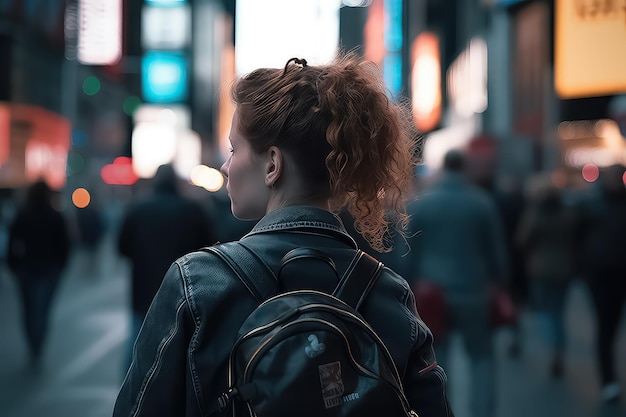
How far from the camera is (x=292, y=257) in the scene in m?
1.57

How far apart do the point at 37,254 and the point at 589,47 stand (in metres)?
5.69

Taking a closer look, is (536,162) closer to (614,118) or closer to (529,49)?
(529,49)

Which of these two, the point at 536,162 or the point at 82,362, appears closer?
the point at 82,362

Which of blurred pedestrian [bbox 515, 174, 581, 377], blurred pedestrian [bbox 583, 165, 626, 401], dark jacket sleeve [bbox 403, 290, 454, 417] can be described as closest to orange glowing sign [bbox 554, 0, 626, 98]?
blurred pedestrian [bbox 583, 165, 626, 401]

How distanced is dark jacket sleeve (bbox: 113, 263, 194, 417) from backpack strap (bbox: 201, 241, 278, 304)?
9cm

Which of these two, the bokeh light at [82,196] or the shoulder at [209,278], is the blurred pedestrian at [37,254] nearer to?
the shoulder at [209,278]

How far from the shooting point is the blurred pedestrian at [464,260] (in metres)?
5.78

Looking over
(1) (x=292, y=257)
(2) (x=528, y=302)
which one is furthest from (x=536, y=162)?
(1) (x=292, y=257)

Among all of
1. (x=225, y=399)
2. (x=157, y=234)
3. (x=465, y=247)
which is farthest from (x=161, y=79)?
(x=225, y=399)

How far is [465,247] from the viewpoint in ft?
19.2

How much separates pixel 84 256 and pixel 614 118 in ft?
36.3

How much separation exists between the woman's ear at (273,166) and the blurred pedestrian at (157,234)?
4.72 meters

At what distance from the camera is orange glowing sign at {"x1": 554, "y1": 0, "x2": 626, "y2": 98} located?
16.1 feet

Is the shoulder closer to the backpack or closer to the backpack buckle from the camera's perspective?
the backpack
